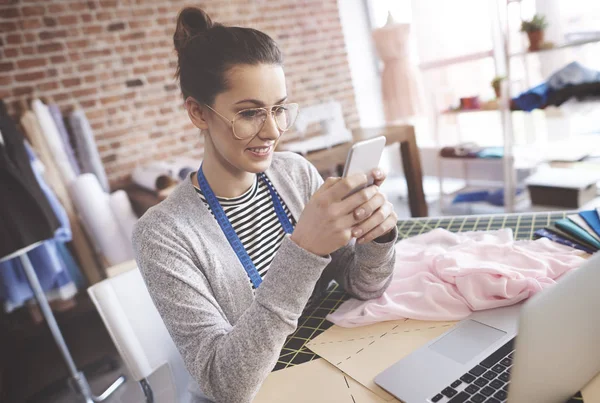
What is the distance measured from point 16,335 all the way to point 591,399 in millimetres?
3533

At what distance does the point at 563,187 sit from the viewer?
2643 millimetres

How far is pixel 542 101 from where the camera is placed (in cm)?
289

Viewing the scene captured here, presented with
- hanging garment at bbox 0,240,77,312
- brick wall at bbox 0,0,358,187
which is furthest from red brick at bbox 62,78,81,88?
hanging garment at bbox 0,240,77,312

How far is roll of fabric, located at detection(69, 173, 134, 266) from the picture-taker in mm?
2963

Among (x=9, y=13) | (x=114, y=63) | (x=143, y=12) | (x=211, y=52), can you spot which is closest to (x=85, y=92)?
(x=114, y=63)

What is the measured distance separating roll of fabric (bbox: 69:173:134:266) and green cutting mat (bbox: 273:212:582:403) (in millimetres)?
2189

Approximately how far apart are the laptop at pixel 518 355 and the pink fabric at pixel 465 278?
0.04m

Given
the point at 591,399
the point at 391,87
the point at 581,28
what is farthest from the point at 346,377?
the point at 391,87

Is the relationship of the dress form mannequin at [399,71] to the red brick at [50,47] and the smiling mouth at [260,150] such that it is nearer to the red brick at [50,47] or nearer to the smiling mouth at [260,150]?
the red brick at [50,47]

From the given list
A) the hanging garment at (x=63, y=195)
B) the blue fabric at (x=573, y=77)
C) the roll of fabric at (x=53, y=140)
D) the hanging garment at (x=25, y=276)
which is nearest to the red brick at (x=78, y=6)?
the roll of fabric at (x=53, y=140)

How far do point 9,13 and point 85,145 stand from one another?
1.00 meters

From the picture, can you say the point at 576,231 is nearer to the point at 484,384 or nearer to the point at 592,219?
the point at 592,219

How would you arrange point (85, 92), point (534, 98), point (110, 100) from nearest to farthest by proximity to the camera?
1. point (534, 98)
2. point (85, 92)
3. point (110, 100)

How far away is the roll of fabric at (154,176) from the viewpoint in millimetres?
2875
